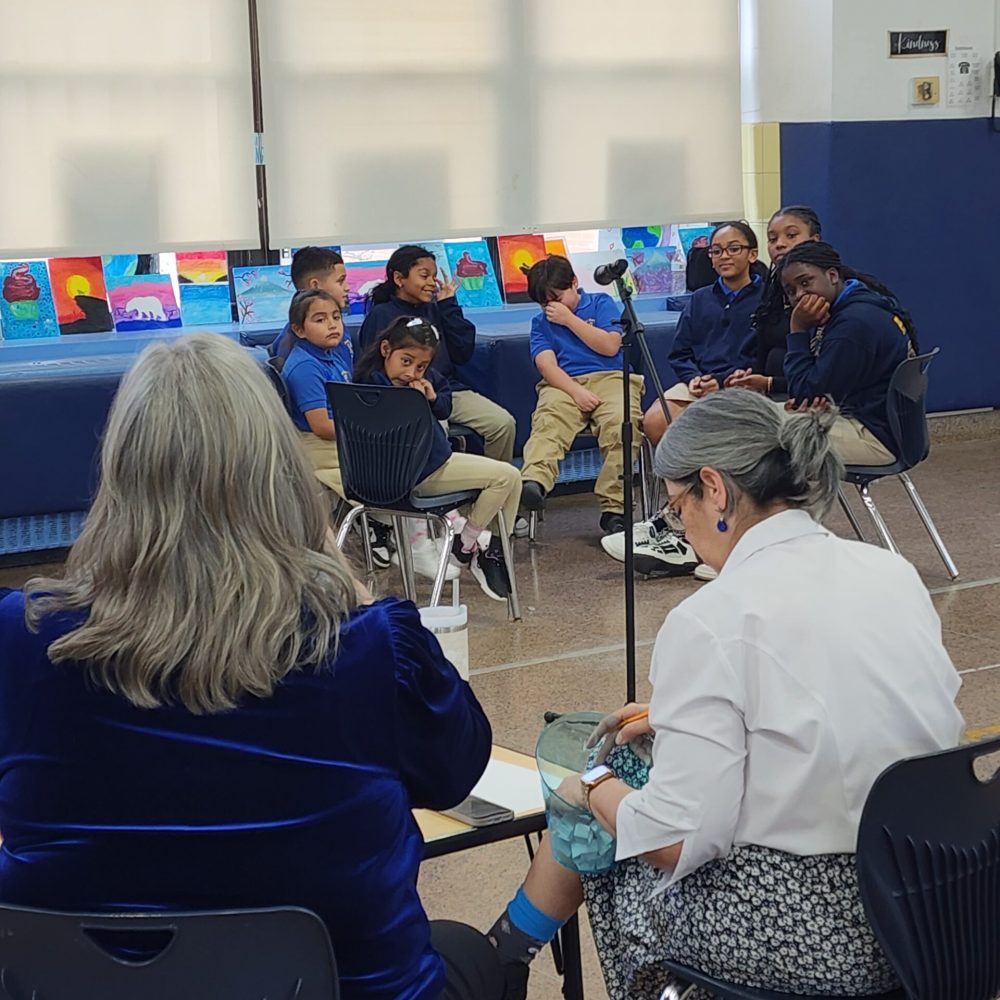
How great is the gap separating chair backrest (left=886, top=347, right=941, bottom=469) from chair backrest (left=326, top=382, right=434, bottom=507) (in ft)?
4.82

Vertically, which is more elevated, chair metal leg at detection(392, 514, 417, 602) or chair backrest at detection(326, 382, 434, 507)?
chair backrest at detection(326, 382, 434, 507)

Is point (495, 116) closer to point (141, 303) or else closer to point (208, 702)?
point (141, 303)

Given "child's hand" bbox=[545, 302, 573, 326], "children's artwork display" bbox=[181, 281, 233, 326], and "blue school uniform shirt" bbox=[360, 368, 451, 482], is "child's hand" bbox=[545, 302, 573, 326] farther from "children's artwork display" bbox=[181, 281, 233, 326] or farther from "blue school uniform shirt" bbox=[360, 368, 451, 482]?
"children's artwork display" bbox=[181, 281, 233, 326]

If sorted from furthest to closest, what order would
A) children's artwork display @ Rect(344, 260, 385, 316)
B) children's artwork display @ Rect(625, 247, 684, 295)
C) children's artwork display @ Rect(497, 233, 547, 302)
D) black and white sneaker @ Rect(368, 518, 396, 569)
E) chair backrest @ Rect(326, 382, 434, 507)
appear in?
children's artwork display @ Rect(625, 247, 684, 295), children's artwork display @ Rect(497, 233, 547, 302), children's artwork display @ Rect(344, 260, 385, 316), black and white sneaker @ Rect(368, 518, 396, 569), chair backrest @ Rect(326, 382, 434, 507)

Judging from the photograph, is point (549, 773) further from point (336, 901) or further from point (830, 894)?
point (336, 901)

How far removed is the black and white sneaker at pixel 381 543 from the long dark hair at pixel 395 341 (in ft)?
2.91

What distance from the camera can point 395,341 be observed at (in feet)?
16.0

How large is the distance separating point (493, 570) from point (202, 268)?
2221 millimetres

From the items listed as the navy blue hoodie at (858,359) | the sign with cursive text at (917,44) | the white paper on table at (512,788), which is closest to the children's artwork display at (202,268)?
the navy blue hoodie at (858,359)

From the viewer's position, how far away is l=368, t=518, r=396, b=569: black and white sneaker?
564 centimetres

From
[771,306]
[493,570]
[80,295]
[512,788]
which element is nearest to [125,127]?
[80,295]

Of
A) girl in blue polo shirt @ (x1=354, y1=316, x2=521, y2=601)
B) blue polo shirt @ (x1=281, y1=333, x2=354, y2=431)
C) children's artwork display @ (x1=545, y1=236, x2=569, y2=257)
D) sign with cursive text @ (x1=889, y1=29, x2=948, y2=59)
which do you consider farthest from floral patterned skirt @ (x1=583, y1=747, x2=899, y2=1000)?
sign with cursive text @ (x1=889, y1=29, x2=948, y2=59)

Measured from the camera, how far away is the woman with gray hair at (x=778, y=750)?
1.75 meters

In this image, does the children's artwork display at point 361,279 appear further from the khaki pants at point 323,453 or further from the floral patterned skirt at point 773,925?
the floral patterned skirt at point 773,925
